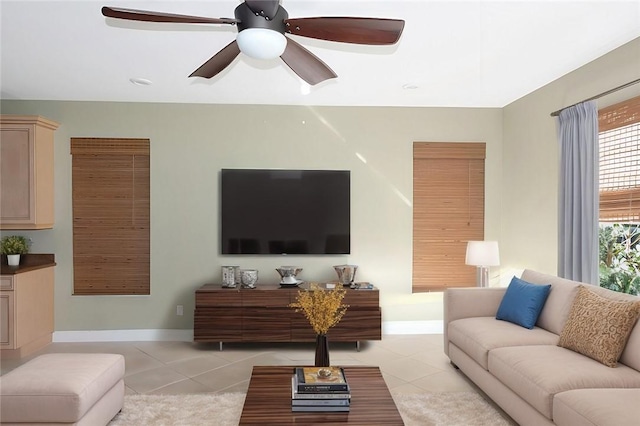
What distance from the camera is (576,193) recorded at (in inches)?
152

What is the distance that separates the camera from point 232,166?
5.27 metres

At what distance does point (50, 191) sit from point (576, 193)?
521 centimetres

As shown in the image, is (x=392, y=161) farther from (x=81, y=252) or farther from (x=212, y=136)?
(x=81, y=252)

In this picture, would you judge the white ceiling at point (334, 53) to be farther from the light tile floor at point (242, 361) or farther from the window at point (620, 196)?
the light tile floor at point (242, 361)

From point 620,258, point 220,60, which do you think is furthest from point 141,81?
point 620,258

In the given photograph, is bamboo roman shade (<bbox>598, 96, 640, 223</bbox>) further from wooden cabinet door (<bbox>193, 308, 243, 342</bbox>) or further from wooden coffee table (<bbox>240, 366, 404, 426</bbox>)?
wooden cabinet door (<bbox>193, 308, 243, 342</bbox>)

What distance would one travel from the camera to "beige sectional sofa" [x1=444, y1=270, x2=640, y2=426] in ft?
7.50

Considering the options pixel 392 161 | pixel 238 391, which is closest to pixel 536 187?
pixel 392 161

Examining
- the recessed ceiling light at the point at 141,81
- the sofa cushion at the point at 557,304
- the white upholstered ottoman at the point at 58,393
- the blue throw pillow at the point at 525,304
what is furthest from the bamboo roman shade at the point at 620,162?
the recessed ceiling light at the point at 141,81

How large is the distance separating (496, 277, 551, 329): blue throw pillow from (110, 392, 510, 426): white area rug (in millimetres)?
694

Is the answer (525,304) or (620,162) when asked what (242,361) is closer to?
(525,304)

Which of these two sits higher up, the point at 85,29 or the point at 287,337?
the point at 85,29

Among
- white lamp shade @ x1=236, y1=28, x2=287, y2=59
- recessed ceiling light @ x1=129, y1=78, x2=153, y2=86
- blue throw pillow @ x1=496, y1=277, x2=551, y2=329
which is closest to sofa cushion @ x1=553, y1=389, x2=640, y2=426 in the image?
blue throw pillow @ x1=496, y1=277, x2=551, y2=329

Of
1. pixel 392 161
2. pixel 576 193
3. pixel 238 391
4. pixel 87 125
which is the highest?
pixel 87 125
